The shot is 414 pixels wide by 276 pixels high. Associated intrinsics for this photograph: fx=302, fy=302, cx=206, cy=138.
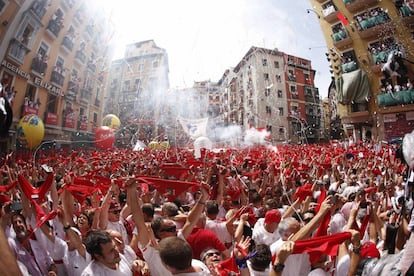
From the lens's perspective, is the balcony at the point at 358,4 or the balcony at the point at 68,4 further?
the balcony at the point at 358,4

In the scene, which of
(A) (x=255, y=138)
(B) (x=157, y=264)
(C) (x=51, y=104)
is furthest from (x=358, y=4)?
(B) (x=157, y=264)

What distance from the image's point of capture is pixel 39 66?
15.4 feet

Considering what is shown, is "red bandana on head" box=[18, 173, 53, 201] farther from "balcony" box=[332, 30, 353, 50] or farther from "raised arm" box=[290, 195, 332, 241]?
"balcony" box=[332, 30, 353, 50]

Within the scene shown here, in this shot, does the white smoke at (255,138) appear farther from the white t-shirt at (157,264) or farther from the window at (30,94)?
the white t-shirt at (157,264)

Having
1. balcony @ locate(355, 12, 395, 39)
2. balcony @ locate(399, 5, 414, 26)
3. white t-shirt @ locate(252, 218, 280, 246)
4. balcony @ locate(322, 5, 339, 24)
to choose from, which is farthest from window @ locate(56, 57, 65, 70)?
balcony @ locate(322, 5, 339, 24)

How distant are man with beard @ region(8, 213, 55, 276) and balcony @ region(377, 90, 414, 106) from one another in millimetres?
24244

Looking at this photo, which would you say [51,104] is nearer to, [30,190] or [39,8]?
[39,8]

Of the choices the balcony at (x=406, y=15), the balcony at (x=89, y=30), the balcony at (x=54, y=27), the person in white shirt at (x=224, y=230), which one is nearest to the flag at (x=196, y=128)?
the balcony at (x=89, y=30)

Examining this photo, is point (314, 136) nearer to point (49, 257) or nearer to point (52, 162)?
point (52, 162)

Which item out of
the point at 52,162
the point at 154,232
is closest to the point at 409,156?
the point at 154,232

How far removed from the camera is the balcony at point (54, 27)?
4.83m

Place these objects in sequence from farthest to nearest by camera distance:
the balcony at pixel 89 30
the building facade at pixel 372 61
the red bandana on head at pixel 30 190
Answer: the building facade at pixel 372 61 → the balcony at pixel 89 30 → the red bandana on head at pixel 30 190

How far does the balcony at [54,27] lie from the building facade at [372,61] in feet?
73.6

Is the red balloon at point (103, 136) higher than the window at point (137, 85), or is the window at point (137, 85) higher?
the window at point (137, 85)
